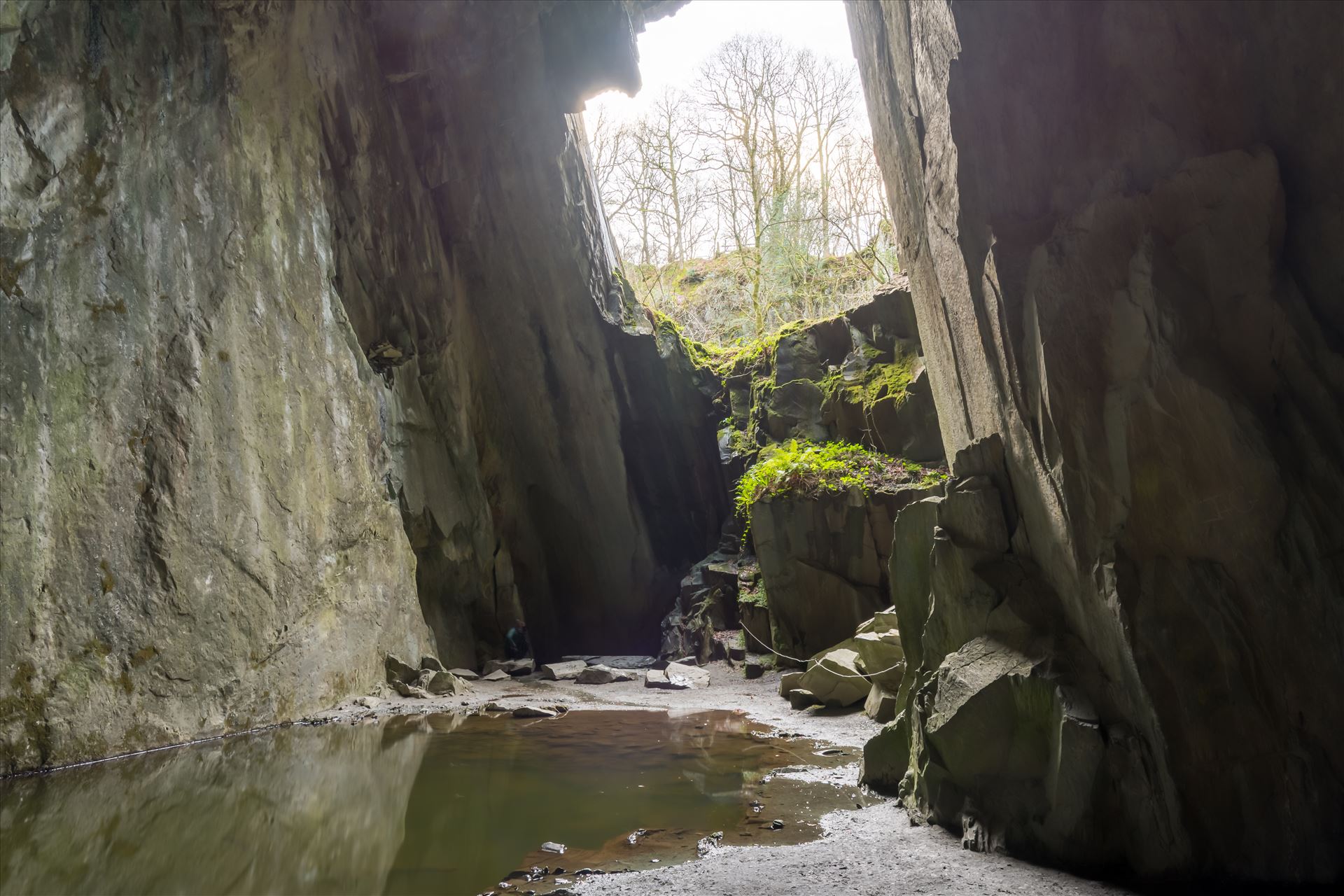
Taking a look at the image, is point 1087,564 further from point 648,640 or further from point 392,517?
point 648,640

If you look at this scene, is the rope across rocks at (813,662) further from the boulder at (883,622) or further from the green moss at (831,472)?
the green moss at (831,472)

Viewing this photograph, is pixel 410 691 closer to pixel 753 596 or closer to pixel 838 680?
pixel 753 596

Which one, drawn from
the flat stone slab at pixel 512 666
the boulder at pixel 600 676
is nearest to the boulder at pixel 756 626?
the boulder at pixel 600 676

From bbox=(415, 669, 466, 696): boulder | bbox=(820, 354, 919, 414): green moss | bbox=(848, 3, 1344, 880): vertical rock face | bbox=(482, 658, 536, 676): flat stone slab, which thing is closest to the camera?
bbox=(848, 3, 1344, 880): vertical rock face

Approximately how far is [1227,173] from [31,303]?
766 cm

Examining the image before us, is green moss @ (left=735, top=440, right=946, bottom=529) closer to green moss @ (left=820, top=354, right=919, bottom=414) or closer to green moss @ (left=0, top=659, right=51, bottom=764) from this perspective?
green moss @ (left=820, top=354, right=919, bottom=414)

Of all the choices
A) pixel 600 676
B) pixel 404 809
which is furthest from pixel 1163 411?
pixel 600 676

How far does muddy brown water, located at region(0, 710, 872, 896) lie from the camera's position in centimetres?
373

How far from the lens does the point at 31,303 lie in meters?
6.18

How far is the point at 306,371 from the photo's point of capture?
9555 mm

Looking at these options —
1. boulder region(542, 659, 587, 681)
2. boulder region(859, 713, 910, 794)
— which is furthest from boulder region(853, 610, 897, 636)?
boulder region(542, 659, 587, 681)

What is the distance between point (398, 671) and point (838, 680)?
5560mm

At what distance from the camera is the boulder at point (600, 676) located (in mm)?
11359

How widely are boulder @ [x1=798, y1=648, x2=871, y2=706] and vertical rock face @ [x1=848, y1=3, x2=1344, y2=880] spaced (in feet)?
11.5
